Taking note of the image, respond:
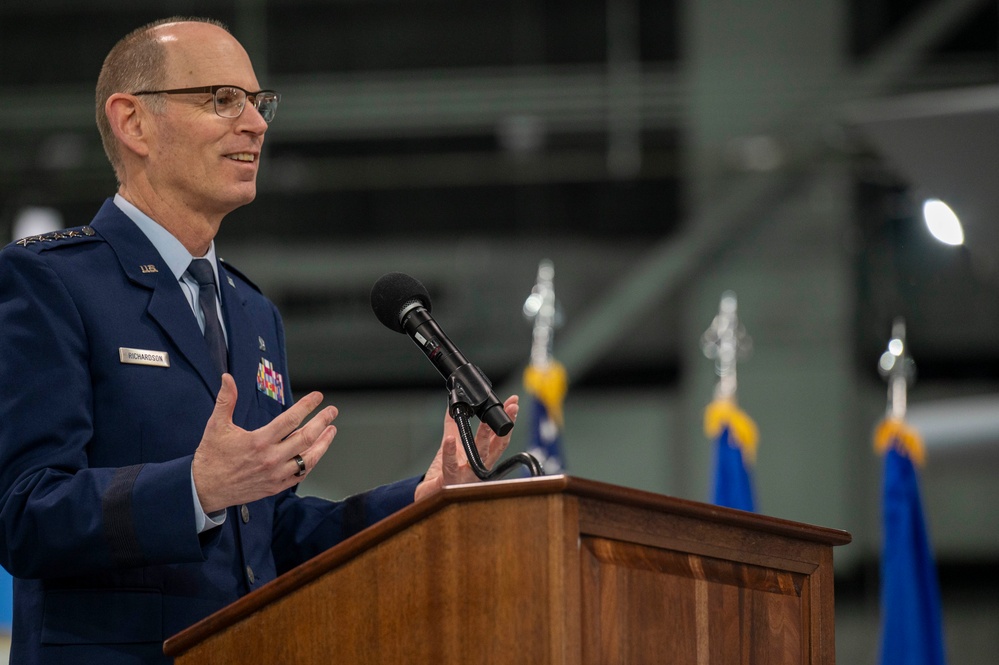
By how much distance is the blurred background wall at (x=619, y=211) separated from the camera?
7.80 metres

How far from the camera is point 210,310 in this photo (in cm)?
184

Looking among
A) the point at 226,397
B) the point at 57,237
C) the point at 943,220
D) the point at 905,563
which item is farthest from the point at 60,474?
the point at 905,563

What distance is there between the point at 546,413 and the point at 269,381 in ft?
13.3

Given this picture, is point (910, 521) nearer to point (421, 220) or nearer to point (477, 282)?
point (477, 282)

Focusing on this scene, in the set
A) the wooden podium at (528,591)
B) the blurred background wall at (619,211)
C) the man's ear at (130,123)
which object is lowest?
the wooden podium at (528,591)

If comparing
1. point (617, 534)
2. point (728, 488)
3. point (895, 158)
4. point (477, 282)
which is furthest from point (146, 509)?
point (477, 282)

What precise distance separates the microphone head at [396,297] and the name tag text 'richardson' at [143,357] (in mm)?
273

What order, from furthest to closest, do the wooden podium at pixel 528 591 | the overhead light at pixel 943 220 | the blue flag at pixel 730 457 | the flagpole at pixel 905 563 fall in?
1. the blue flag at pixel 730 457
2. the flagpole at pixel 905 563
3. the overhead light at pixel 943 220
4. the wooden podium at pixel 528 591

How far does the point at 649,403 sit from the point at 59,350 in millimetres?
6627

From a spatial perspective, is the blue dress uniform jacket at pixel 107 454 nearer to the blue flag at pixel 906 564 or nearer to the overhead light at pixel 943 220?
the overhead light at pixel 943 220

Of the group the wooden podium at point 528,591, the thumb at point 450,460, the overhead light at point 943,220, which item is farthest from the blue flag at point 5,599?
the overhead light at point 943,220

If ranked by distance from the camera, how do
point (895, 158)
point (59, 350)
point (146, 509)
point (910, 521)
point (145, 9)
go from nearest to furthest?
1. point (146, 509)
2. point (59, 350)
3. point (895, 158)
4. point (910, 521)
5. point (145, 9)

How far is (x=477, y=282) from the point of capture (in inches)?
311

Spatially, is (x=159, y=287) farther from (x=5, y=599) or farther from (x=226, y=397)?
(x=5, y=599)
